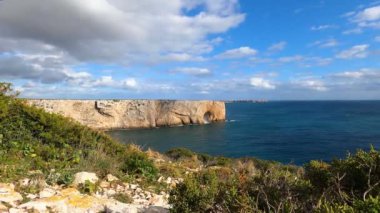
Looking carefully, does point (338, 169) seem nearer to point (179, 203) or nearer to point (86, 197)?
point (179, 203)

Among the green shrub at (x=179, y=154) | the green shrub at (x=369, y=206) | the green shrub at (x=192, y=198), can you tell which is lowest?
the green shrub at (x=179, y=154)

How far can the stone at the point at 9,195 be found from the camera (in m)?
5.26

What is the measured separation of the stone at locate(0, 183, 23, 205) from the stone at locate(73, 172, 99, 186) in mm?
1143

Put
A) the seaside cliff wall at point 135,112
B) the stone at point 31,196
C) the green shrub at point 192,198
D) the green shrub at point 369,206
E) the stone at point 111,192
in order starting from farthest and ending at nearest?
1. the seaside cliff wall at point 135,112
2. the stone at point 111,192
3. the stone at point 31,196
4. the green shrub at point 192,198
5. the green shrub at point 369,206

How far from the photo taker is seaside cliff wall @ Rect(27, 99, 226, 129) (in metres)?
67.4

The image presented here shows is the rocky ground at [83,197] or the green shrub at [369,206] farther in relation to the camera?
the rocky ground at [83,197]

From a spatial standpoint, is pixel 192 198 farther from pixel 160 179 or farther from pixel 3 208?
pixel 160 179

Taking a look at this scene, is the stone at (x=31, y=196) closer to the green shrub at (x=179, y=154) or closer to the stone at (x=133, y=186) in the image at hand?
the stone at (x=133, y=186)

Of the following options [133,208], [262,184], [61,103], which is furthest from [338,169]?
[61,103]

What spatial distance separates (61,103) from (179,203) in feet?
218

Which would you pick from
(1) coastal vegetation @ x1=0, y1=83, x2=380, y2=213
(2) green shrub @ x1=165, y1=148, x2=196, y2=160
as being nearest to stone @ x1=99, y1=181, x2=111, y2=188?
(1) coastal vegetation @ x1=0, y1=83, x2=380, y2=213

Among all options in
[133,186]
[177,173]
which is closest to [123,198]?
[133,186]

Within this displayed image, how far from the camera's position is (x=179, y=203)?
4.41m

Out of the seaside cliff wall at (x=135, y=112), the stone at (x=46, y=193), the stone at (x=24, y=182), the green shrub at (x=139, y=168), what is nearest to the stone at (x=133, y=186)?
the green shrub at (x=139, y=168)
